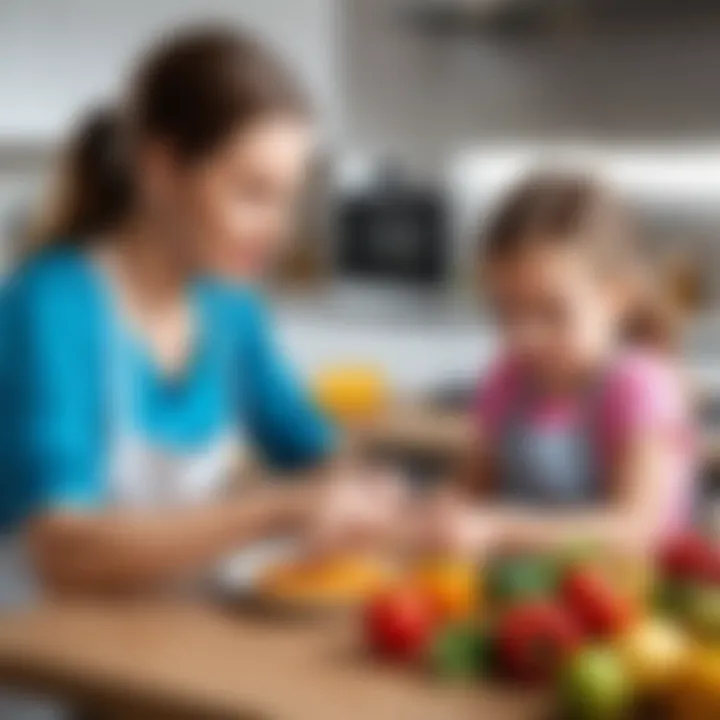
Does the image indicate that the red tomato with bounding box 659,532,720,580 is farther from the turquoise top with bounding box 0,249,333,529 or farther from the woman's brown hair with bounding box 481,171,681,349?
the turquoise top with bounding box 0,249,333,529

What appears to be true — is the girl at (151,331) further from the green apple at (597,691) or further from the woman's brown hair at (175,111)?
the green apple at (597,691)

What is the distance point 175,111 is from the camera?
2.00 ft

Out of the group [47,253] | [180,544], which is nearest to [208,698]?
[180,544]

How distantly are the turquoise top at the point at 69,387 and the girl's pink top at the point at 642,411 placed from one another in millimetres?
125

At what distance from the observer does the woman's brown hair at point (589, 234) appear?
1.92 feet

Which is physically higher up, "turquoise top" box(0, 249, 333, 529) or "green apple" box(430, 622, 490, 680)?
"turquoise top" box(0, 249, 333, 529)

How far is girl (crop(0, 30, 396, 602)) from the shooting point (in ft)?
2.00

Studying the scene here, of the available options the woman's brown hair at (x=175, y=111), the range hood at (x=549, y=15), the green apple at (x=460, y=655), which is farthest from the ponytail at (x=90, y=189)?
the green apple at (x=460, y=655)

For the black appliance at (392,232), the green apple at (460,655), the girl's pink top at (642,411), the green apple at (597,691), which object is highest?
the black appliance at (392,232)

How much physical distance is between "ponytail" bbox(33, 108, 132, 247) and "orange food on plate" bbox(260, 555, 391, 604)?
0.54 ft

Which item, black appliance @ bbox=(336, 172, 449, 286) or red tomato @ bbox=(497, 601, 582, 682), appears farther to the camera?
black appliance @ bbox=(336, 172, 449, 286)

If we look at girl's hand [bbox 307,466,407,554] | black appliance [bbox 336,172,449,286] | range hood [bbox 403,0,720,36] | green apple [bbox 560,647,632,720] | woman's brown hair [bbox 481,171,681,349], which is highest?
range hood [bbox 403,0,720,36]

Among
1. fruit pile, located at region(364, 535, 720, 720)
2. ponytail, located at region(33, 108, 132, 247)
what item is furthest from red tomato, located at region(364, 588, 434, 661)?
ponytail, located at region(33, 108, 132, 247)

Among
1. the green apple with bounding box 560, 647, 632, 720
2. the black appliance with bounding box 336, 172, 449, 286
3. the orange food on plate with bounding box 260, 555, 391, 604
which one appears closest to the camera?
the green apple with bounding box 560, 647, 632, 720
